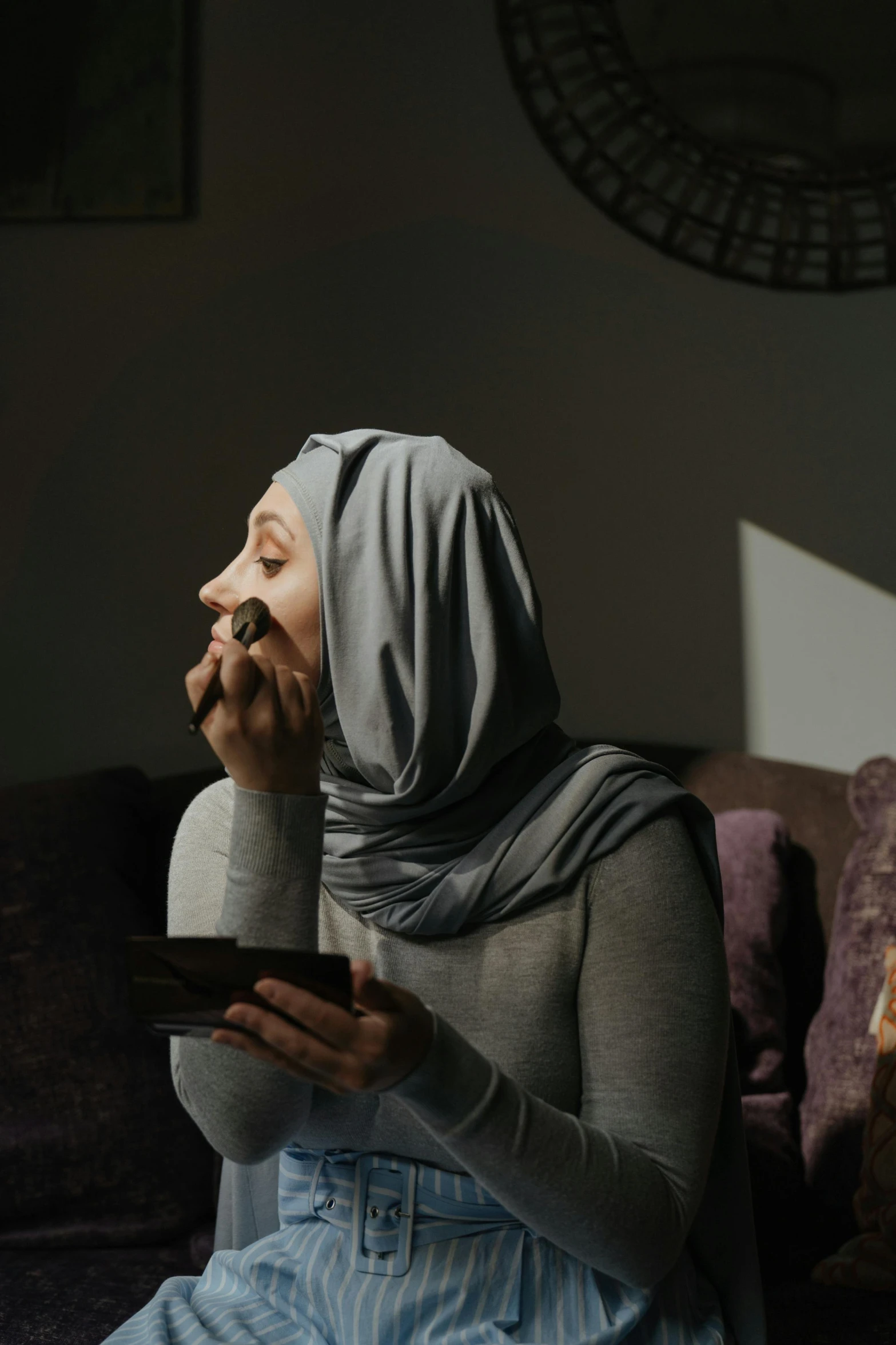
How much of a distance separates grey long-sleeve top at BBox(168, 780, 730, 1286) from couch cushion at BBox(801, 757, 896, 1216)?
751mm

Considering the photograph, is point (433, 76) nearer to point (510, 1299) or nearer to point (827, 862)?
point (827, 862)

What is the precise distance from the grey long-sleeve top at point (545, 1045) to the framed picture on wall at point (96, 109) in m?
1.50

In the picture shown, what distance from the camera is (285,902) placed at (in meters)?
0.98

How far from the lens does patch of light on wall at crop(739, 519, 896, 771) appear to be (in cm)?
220

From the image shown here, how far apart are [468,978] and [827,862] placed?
1.05 metres

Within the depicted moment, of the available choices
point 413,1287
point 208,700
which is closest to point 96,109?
point 208,700

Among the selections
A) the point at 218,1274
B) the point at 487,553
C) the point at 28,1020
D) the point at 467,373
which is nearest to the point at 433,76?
the point at 467,373

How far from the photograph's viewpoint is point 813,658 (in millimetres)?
2229

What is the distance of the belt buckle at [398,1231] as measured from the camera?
1032 millimetres

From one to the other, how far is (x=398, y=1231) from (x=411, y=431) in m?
1.52

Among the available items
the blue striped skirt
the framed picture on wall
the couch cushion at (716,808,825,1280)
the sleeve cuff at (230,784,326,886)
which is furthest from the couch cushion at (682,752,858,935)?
the framed picture on wall

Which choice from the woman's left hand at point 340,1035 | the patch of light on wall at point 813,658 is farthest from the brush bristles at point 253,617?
the patch of light on wall at point 813,658

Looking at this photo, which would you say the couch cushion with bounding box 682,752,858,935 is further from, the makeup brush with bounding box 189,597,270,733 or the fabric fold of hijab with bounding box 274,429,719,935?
the makeup brush with bounding box 189,597,270,733

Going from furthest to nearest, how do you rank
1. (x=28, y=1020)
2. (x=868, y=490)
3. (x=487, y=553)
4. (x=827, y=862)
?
(x=868, y=490)
(x=827, y=862)
(x=28, y=1020)
(x=487, y=553)
